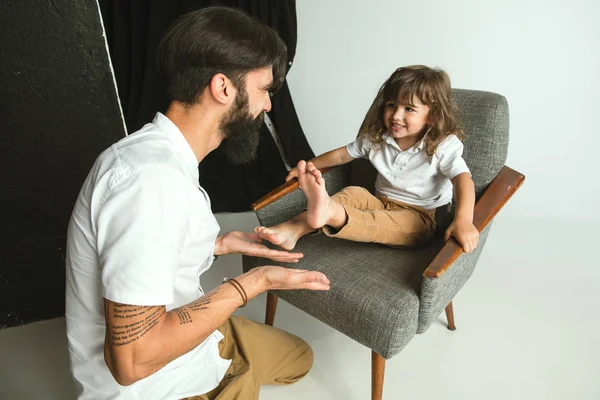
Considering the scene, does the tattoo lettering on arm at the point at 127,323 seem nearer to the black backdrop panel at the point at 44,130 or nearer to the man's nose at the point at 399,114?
the black backdrop panel at the point at 44,130

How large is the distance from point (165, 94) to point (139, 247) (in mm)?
1991

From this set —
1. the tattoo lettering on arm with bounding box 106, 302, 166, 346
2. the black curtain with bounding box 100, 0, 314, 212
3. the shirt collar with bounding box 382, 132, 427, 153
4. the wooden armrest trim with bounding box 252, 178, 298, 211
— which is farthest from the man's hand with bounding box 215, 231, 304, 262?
the black curtain with bounding box 100, 0, 314, 212

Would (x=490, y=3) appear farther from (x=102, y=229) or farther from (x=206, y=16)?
(x=102, y=229)

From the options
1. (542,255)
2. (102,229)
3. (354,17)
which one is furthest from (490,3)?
(102,229)

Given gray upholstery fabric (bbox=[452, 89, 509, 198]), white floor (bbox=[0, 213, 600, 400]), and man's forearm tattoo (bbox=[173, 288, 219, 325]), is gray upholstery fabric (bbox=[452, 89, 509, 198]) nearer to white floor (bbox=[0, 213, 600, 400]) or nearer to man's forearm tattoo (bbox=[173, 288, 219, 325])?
white floor (bbox=[0, 213, 600, 400])

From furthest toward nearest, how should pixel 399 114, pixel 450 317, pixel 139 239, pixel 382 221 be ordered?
pixel 450 317, pixel 399 114, pixel 382 221, pixel 139 239

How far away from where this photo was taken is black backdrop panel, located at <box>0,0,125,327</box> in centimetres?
150

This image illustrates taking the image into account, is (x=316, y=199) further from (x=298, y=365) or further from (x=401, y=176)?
(x=298, y=365)

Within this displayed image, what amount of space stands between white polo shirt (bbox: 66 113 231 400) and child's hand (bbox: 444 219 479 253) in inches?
29.1

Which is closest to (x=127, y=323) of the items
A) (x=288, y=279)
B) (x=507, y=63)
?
(x=288, y=279)

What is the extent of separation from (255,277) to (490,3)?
2.03 metres

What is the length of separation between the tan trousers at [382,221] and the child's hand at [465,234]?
218mm

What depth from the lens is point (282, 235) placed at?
1485mm

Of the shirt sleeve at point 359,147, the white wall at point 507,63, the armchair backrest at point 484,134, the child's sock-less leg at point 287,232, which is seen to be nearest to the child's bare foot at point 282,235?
the child's sock-less leg at point 287,232
